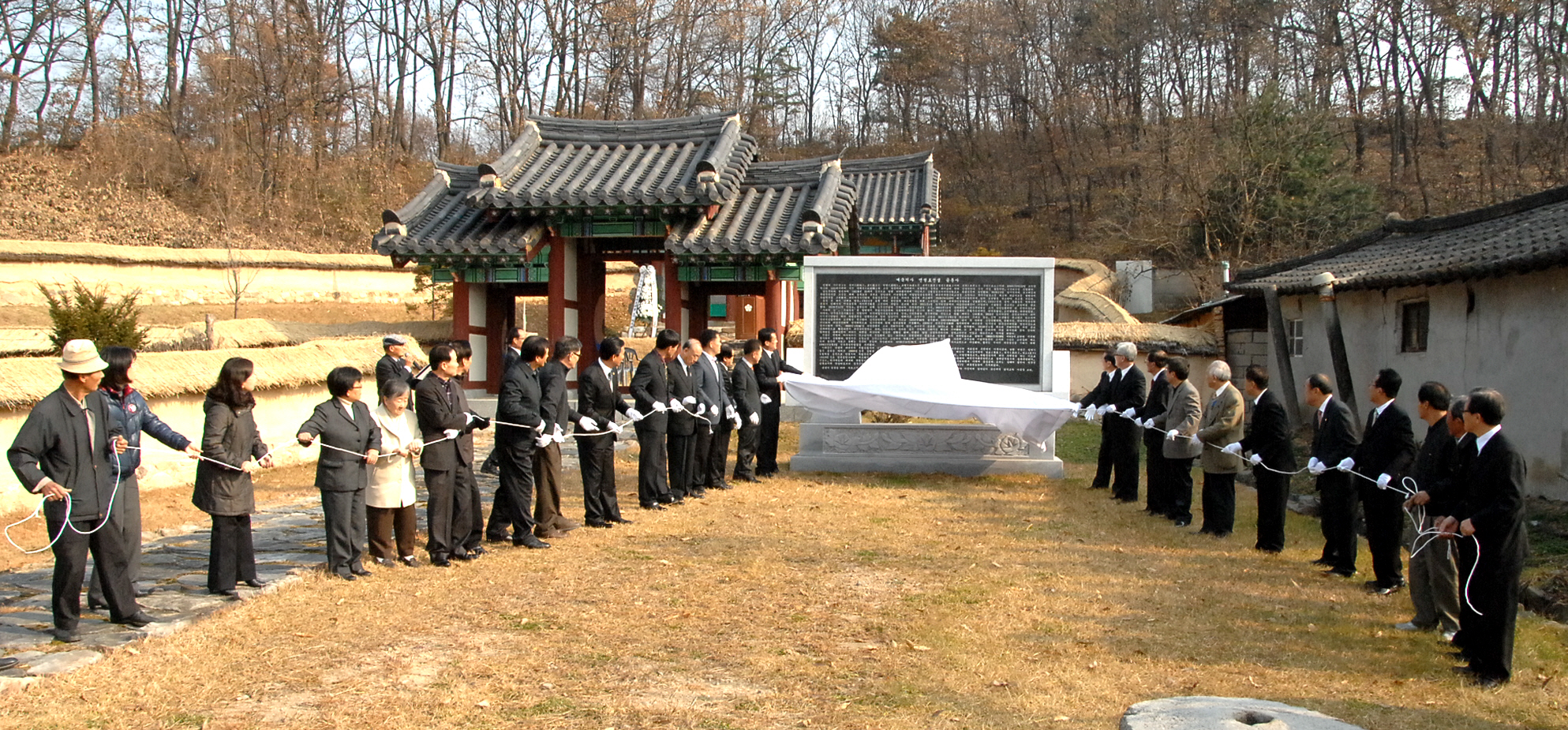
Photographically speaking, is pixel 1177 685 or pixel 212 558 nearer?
pixel 1177 685

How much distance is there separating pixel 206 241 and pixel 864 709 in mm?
29566

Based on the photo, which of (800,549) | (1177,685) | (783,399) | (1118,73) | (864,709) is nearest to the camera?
(864,709)

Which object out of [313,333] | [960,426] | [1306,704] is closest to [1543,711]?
[1306,704]

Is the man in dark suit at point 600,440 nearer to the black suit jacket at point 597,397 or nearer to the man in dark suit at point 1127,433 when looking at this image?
the black suit jacket at point 597,397

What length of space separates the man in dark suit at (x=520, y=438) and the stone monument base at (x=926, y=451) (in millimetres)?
4884

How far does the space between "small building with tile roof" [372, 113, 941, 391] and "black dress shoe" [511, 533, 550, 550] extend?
8.18m

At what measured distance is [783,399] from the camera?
17.6 metres

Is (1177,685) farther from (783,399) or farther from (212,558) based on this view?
(783,399)

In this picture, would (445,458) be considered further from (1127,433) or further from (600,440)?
(1127,433)

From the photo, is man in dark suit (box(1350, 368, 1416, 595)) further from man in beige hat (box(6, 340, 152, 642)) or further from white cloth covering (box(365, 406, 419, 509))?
man in beige hat (box(6, 340, 152, 642))

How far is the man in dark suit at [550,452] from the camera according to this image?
8.98 m

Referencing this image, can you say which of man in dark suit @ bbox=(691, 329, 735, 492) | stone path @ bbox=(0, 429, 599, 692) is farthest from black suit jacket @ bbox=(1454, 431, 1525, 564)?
man in dark suit @ bbox=(691, 329, 735, 492)

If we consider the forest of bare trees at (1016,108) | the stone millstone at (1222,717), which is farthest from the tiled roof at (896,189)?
the stone millstone at (1222,717)

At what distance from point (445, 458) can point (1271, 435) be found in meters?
6.35
